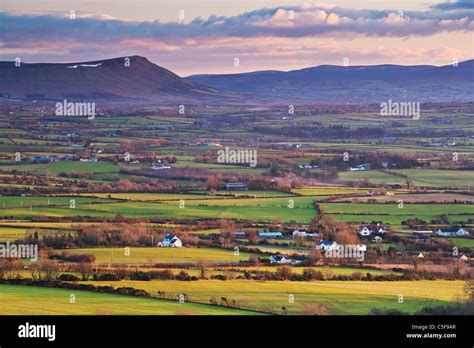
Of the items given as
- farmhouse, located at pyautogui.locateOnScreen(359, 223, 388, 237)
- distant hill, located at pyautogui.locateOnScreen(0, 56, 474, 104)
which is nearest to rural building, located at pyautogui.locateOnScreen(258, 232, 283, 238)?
farmhouse, located at pyautogui.locateOnScreen(359, 223, 388, 237)

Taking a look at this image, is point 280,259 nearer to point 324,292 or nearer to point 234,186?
point 324,292

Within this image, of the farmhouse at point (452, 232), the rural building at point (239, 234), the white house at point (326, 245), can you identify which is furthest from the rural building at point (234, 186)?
the white house at point (326, 245)

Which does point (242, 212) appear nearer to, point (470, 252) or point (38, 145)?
point (470, 252)

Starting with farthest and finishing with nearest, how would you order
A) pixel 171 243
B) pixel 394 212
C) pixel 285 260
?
1. pixel 394 212
2. pixel 171 243
3. pixel 285 260

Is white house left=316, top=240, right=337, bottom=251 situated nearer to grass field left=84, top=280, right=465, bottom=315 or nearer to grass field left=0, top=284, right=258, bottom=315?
grass field left=84, top=280, right=465, bottom=315

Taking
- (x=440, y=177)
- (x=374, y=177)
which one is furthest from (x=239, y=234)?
(x=440, y=177)

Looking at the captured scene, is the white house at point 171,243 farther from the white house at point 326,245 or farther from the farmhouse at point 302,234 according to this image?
the white house at point 326,245
